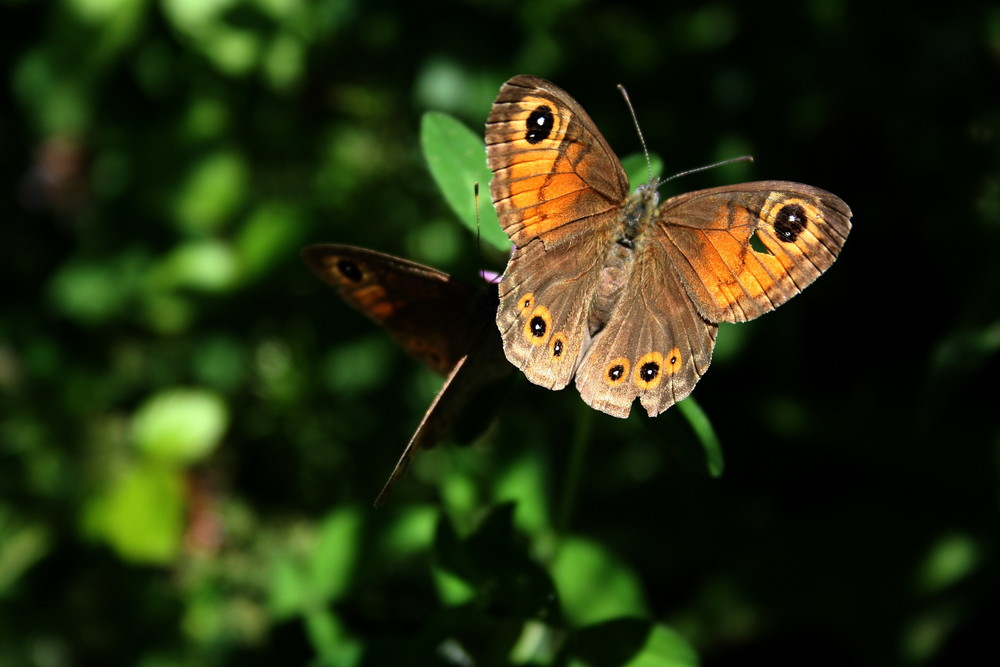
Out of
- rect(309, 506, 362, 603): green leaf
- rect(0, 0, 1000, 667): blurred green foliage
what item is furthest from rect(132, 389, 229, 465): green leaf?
rect(309, 506, 362, 603): green leaf

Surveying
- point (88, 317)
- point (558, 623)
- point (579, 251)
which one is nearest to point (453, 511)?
point (558, 623)

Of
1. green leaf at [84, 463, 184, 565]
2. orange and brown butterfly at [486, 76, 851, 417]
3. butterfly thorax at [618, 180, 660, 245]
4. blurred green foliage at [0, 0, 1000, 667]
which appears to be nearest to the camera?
orange and brown butterfly at [486, 76, 851, 417]

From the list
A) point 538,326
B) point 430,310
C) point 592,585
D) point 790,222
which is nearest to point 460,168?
point 430,310

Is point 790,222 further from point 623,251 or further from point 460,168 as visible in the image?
point 460,168

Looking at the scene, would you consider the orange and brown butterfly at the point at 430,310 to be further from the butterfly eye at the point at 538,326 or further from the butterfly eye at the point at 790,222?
the butterfly eye at the point at 790,222

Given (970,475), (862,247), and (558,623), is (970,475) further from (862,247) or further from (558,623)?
(558,623)

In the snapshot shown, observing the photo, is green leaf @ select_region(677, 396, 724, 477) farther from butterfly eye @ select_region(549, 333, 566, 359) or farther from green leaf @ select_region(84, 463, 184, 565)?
green leaf @ select_region(84, 463, 184, 565)

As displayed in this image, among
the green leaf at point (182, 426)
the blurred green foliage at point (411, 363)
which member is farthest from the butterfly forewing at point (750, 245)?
the green leaf at point (182, 426)
